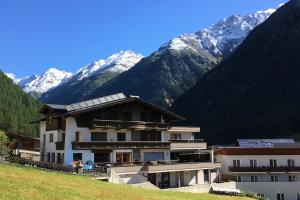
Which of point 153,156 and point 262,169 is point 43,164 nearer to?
point 153,156

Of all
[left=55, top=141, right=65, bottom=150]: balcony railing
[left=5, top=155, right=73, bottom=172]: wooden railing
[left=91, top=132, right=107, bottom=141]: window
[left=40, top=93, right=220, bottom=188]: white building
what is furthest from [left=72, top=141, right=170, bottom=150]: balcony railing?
[left=5, top=155, right=73, bottom=172]: wooden railing

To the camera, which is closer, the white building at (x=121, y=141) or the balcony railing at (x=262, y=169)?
the white building at (x=121, y=141)

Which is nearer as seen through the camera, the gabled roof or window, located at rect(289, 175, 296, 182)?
the gabled roof

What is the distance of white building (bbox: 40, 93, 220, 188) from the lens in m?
58.7

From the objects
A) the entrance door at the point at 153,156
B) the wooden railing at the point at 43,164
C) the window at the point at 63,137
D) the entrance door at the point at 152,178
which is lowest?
the entrance door at the point at 152,178

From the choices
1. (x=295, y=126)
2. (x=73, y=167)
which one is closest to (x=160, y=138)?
(x=73, y=167)

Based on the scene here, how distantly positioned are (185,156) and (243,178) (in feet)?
35.2

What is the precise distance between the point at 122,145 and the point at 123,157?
7.38ft

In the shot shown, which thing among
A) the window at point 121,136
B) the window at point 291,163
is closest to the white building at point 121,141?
the window at point 121,136

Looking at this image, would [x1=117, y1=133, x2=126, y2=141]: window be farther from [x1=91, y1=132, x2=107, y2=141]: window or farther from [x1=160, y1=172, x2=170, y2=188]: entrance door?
[x1=160, y1=172, x2=170, y2=188]: entrance door

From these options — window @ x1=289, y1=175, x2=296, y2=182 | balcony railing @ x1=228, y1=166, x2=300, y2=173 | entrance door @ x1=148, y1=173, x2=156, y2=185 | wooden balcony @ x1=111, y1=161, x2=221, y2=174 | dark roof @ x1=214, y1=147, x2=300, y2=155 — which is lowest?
window @ x1=289, y1=175, x2=296, y2=182

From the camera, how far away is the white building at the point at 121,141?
58.7 meters

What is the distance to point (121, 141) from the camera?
62250 mm

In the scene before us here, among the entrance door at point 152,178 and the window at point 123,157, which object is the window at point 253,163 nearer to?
the entrance door at point 152,178
